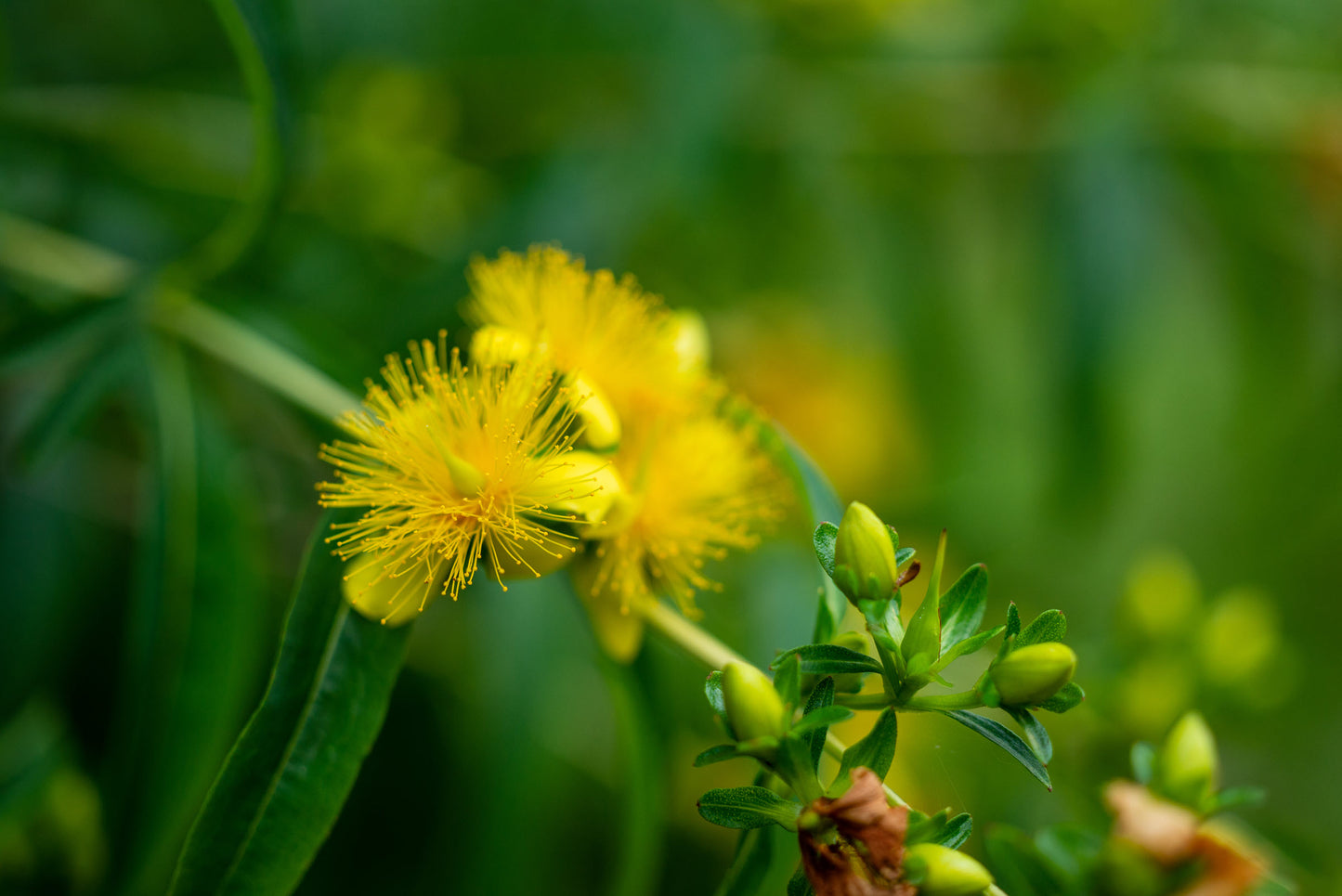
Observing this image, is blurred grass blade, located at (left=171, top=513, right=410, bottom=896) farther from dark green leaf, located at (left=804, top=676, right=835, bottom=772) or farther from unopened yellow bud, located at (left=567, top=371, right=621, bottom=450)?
dark green leaf, located at (left=804, top=676, right=835, bottom=772)

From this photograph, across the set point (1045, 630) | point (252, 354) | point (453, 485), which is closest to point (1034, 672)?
point (1045, 630)

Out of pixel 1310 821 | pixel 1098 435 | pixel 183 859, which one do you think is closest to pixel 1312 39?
pixel 1098 435

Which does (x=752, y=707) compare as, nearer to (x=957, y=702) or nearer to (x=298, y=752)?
(x=957, y=702)

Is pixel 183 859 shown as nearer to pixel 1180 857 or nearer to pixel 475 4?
pixel 1180 857

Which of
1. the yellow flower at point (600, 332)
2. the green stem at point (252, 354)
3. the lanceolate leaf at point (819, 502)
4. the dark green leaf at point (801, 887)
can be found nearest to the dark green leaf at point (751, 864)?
the dark green leaf at point (801, 887)

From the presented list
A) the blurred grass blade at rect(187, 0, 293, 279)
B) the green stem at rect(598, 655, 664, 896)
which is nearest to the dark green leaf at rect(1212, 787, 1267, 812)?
the green stem at rect(598, 655, 664, 896)
